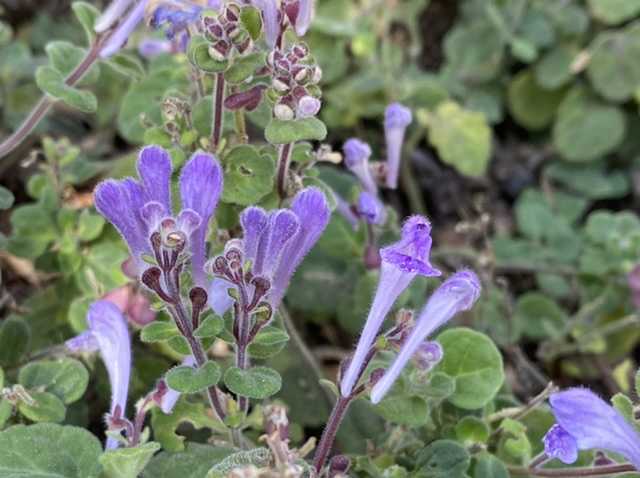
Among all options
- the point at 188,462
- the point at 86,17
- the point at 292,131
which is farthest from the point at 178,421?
the point at 86,17

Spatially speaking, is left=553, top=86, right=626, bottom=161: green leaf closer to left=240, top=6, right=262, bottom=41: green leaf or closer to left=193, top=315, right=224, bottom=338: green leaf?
left=240, top=6, right=262, bottom=41: green leaf

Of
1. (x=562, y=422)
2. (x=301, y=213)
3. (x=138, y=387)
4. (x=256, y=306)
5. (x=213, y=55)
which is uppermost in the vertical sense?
(x=213, y=55)

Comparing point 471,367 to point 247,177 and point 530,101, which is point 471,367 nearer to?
point 247,177

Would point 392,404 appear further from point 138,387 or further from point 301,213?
point 138,387

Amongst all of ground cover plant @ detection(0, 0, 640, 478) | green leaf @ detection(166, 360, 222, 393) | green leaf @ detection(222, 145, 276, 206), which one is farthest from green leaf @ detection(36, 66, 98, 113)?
green leaf @ detection(166, 360, 222, 393)

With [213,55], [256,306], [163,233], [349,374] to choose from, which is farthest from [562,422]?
[213,55]
